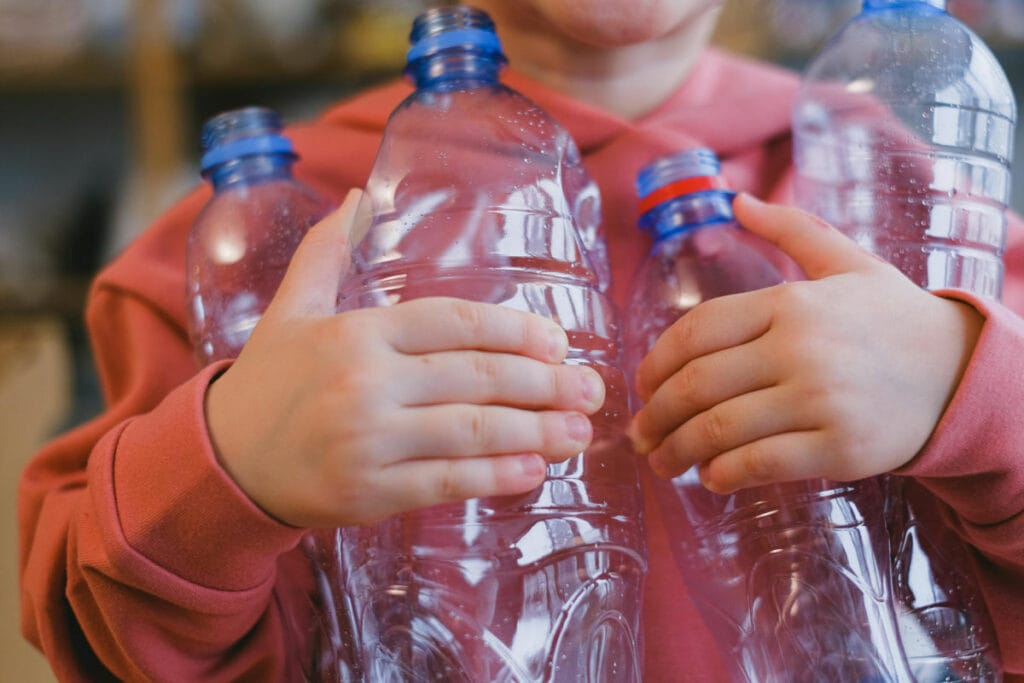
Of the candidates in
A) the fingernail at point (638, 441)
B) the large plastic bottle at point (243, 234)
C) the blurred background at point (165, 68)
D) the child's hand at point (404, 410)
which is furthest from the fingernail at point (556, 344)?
the blurred background at point (165, 68)

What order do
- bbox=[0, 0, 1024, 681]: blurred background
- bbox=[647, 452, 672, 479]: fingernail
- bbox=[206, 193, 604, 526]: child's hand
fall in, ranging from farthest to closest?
bbox=[0, 0, 1024, 681]: blurred background → bbox=[647, 452, 672, 479]: fingernail → bbox=[206, 193, 604, 526]: child's hand

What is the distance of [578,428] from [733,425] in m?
0.08

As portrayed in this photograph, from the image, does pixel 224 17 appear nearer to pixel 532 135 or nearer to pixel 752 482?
pixel 532 135

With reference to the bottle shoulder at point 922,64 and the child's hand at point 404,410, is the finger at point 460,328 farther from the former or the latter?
the bottle shoulder at point 922,64

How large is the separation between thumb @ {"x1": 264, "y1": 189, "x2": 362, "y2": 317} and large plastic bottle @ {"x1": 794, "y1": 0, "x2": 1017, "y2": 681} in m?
0.31

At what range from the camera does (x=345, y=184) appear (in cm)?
74

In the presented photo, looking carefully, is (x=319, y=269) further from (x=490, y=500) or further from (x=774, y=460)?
(x=774, y=460)

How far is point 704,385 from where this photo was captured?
528 mm

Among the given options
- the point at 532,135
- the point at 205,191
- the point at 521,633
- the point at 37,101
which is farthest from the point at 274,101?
the point at 521,633

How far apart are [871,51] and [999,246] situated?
154mm

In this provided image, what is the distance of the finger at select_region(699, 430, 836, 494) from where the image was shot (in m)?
0.51

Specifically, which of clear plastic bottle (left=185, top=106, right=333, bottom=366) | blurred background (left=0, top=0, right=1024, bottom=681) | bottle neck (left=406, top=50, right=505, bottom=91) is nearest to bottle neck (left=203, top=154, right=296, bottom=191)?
clear plastic bottle (left=185, top=106, right=333, bottom=366)

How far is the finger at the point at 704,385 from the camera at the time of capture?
0.52 m

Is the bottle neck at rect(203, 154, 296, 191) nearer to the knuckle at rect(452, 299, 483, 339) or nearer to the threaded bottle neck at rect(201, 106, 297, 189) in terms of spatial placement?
the threaded bottle neck at rect(201, 106, 297, 189)
